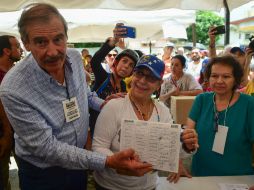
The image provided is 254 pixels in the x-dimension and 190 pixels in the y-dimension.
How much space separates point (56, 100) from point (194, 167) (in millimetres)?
1311

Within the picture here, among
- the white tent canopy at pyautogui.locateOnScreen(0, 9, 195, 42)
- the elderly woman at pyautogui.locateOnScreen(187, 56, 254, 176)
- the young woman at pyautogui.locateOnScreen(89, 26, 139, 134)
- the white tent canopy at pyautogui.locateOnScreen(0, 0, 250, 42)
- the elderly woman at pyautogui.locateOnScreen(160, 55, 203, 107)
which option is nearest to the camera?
the elderly woman at pyautogui.locateOnScreen(187, 56, 254, 176)

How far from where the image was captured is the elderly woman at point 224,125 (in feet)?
6.89

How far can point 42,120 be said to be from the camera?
1407 millimetres

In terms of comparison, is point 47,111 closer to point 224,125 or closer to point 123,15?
point 224,125

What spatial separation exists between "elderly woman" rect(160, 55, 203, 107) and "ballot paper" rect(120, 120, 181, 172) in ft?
10.5

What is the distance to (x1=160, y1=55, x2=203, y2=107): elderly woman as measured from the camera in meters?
4.65

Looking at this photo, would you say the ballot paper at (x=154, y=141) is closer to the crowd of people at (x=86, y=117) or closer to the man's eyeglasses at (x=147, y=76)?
the crowd of people at (x=86, y=117)

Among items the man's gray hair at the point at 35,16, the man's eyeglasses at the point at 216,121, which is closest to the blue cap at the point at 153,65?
the man's gray hair at the point at 35,16

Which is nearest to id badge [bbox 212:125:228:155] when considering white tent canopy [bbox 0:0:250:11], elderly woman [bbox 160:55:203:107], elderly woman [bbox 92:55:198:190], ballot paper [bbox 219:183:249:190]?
ballot paper [bbox 219:183:249:190]

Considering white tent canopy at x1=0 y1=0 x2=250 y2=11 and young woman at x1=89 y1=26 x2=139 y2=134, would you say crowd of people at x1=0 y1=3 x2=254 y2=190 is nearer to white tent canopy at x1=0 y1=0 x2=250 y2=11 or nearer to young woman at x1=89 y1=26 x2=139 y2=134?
young woman at x1=89 y1=26 x2=139 y2=134

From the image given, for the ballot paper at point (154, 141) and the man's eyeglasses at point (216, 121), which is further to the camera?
the man's eyeglasses at point (216, 121)

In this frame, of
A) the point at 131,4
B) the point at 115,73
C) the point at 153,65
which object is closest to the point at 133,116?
the point at 153,65

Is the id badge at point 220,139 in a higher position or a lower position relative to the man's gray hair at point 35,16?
lower

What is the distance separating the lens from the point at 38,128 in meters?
1.38
